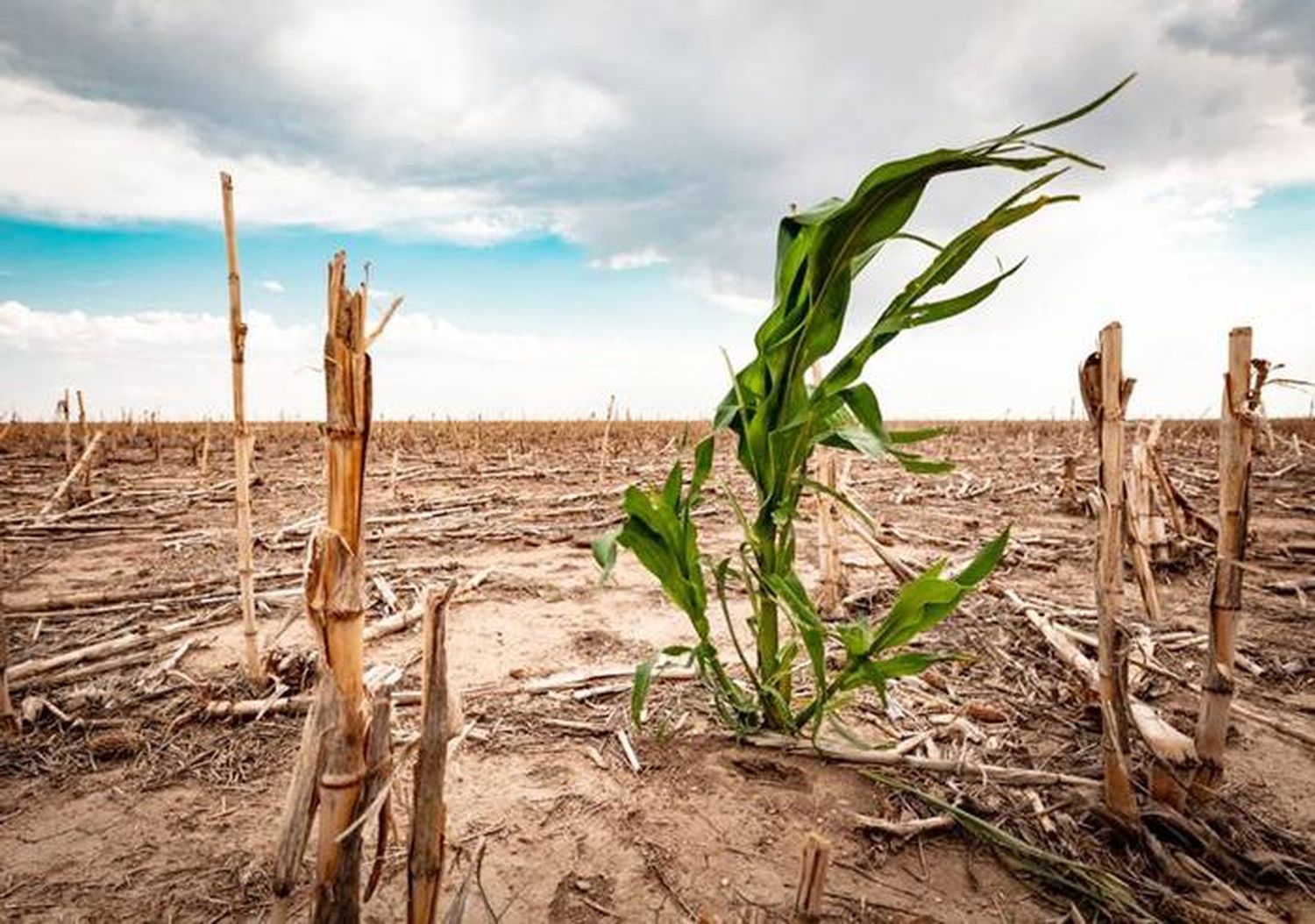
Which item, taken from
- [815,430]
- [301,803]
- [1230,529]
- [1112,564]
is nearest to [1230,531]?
[1230,529]

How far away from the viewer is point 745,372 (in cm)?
222

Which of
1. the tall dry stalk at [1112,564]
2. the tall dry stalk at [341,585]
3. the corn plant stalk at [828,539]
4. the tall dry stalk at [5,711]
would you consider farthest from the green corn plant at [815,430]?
the tall dry stalk at [5,711]

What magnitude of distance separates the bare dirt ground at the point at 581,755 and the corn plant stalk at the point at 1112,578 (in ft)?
0.44

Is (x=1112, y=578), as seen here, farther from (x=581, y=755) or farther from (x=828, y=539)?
(x=828, y=539)

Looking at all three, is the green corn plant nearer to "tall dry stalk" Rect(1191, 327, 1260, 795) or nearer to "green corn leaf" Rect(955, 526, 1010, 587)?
"green corn leaf" Rect(955, 526, 1010, 587)

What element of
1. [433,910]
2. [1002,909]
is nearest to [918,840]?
[1002,909]

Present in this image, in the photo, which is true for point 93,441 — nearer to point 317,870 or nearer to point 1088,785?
point 317,870

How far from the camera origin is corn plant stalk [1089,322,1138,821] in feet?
6.01

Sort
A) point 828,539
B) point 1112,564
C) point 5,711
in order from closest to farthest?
point 1112,564 → point 5,711 → point 828,539

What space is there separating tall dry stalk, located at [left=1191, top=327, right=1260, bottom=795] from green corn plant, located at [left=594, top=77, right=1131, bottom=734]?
2.46ft

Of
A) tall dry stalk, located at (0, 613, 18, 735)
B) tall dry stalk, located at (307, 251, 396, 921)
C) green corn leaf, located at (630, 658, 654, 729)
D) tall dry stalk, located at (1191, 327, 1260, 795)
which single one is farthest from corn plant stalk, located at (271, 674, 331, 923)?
tall dry stalk, located at (1191, 327, 1260, 795)

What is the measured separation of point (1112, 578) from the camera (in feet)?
6.01

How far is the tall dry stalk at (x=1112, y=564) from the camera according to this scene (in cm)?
183

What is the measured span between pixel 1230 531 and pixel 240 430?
3.61 m
